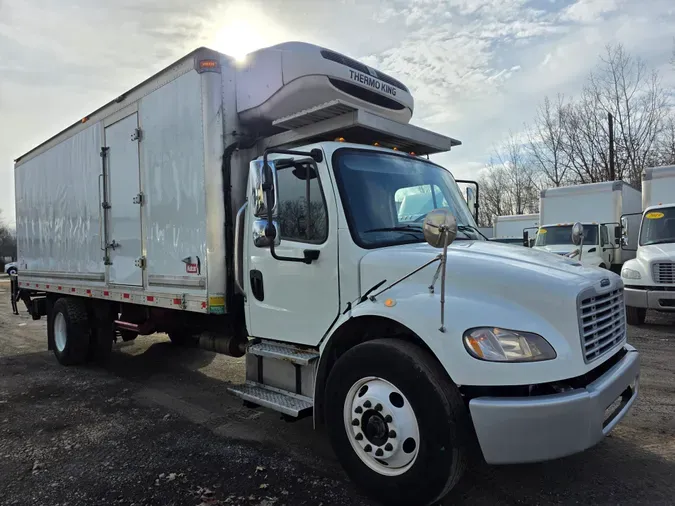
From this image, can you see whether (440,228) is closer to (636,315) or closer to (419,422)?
(419,422)

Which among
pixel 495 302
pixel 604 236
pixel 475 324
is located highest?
pixel 604 236

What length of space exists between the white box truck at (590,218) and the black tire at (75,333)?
37.4 ft

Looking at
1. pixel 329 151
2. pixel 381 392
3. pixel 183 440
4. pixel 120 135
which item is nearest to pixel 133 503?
pixel 183 440

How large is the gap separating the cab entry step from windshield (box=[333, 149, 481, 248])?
1315 mm

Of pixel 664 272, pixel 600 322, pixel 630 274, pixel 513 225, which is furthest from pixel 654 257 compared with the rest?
pixel 513 225

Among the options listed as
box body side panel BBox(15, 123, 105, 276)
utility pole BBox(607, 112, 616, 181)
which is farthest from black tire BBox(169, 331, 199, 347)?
utility pole BBox(607, 112, 616, 181)

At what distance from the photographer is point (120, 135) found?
5.89 metres

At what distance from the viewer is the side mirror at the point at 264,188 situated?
3.49 m

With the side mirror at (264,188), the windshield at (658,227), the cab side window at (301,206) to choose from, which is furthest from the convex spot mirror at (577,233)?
the windshield at (658,227)

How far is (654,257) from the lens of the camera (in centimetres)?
923

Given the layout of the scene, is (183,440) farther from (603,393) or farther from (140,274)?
(603,393)

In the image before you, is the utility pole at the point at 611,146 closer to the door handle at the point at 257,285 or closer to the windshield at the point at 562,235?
the windshield at the point at 562,235

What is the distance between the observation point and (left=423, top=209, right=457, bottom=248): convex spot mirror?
2.71m

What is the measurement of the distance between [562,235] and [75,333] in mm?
12256
